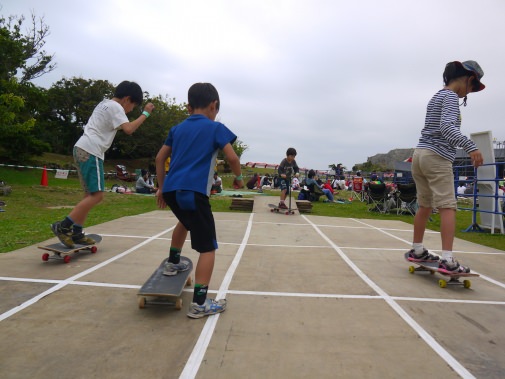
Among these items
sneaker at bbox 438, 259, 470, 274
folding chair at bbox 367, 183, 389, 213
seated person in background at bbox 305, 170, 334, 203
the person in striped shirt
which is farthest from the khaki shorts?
seated person in background at bbox 305, 170, 334, 203

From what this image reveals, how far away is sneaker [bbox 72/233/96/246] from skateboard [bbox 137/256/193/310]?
160cm

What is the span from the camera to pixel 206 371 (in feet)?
6.05

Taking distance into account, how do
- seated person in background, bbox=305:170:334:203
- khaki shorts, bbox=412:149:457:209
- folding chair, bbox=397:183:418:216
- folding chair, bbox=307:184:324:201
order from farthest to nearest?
folding chair, bbox=307:184:324:201 < seated person in background, bbox=305:170:334:203 < folding chair, bbox=397:183:418:216 < khaki shorts, bbox=412:149:457:209

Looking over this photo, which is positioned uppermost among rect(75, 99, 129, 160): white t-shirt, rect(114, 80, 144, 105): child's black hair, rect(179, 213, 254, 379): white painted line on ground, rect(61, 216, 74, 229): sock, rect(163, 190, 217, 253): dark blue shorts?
rect(114, 80, 144, 105): child's black hair

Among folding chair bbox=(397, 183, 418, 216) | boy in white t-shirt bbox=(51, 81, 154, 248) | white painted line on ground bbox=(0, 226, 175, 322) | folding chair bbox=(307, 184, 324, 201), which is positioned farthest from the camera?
folding chair bbox=(307, 184, 324, 201)

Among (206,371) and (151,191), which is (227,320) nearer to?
(206,371)

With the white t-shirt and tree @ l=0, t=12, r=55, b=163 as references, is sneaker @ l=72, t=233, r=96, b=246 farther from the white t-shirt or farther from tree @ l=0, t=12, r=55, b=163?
tree @ l=0, t=12, r=55, b=163

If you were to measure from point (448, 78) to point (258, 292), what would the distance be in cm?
301

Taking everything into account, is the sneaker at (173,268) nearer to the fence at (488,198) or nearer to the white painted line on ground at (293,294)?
the white painted line on ground at (293,294)

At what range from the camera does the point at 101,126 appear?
4094 millimetres

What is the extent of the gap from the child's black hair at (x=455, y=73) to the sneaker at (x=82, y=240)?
14.6ft

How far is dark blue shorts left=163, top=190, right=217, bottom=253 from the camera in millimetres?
2568

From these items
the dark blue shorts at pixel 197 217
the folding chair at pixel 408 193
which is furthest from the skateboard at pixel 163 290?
the folding chair at pixel 408 193

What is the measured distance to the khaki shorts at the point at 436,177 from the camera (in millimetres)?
3523
